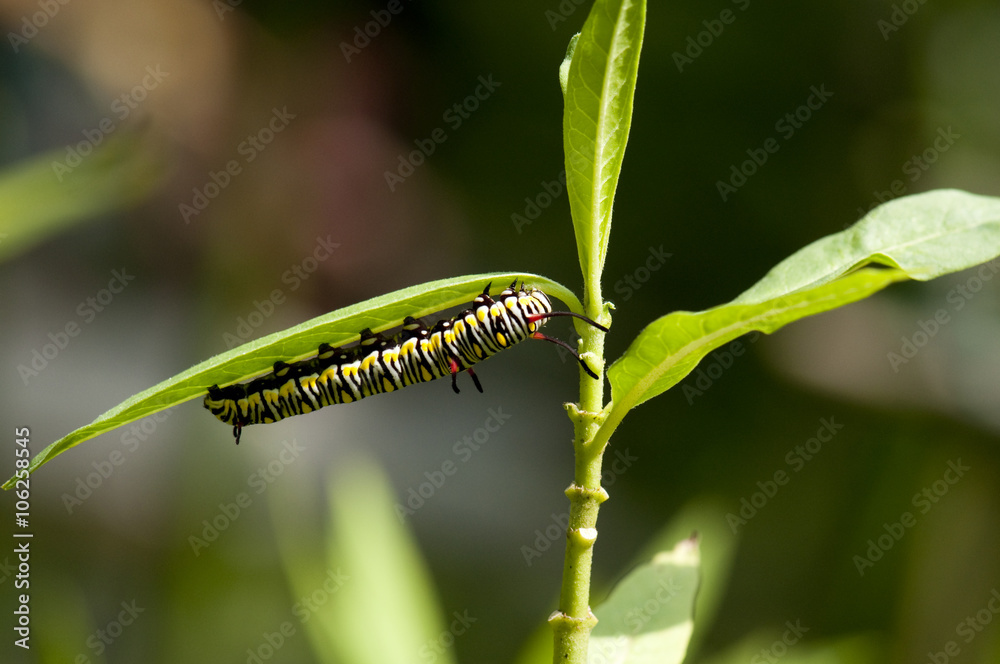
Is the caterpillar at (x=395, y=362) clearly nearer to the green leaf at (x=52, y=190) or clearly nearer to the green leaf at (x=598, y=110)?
the green leaf at (x=598, y=110)

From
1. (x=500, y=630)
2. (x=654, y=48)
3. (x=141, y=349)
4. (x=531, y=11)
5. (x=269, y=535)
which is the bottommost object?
(x=500, y=630)

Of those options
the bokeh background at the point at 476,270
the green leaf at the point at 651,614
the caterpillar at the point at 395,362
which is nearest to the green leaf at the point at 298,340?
the caterpillar at the point at 395,362

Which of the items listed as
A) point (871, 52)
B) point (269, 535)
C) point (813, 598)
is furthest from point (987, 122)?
point (269, 535)

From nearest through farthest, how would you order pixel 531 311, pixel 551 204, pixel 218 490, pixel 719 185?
pixel 531 311, pixel 218 490, pixel 719 185, pixel 551 204

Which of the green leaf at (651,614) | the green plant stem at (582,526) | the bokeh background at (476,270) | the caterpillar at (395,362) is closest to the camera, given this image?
the green plant stem at (582,526)

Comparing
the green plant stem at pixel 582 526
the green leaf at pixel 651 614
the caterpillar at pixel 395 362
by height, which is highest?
the caterpillar at pixel 395 362

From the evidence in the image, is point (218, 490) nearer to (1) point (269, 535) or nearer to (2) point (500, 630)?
(1) point (269, 535)
